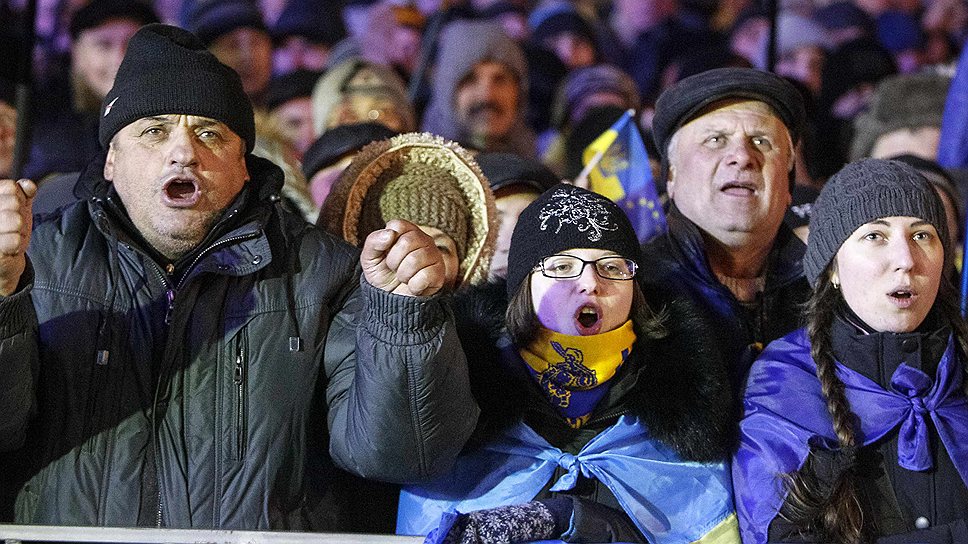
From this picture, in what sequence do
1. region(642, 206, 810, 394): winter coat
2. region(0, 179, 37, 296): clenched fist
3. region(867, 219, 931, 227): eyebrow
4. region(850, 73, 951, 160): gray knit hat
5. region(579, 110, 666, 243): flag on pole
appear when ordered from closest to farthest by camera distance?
1. region(0, 179, 37, 296): clenched fist
2. region(867, 219, 931, 227): eyebrow
3. region(642, 206, 810, 394): winter coat
4. region(579, 110, 666, 243): flag on pole
5. region(850, 73, 951, 160): gray knit hat

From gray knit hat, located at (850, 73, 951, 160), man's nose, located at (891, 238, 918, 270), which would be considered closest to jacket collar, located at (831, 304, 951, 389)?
man's nose, located at (891, 238, 918, 270)

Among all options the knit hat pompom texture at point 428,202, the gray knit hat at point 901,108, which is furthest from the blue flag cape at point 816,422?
the gray knit hat at point 901,108

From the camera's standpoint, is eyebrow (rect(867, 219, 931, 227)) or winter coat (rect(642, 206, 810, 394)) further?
winter coat (rect(642, 206, 810, 394))

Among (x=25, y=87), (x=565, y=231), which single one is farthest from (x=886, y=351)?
(x=25, y=87)

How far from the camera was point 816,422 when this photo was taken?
3297mm

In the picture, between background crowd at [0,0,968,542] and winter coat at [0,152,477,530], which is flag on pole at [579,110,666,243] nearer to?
background crowd at [0,0,968,542]

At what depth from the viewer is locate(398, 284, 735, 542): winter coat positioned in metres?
3.37

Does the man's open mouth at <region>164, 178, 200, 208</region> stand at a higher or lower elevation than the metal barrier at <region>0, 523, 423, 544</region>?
higher

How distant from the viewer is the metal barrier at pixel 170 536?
110 inches

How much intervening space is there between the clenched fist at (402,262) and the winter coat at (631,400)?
53cm

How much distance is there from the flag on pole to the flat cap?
65 centimetres

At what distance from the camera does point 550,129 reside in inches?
297

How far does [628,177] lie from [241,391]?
2273 millimetres

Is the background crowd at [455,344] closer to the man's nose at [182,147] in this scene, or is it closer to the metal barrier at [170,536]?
the man's nose at [182,147]
